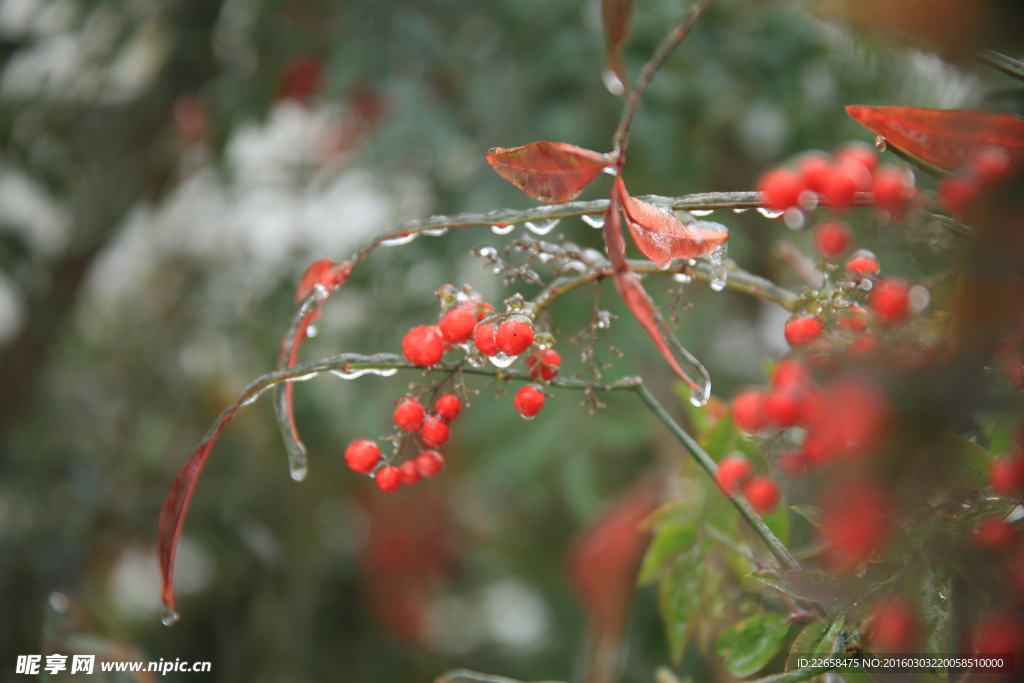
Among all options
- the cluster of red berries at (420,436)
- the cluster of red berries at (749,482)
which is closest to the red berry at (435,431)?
the cluster of red berries at (420,436)

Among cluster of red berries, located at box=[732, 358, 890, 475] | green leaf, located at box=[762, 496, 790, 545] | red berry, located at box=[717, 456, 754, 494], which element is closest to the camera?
cluster of red berries, located at box=[732, 358, 890, 475]

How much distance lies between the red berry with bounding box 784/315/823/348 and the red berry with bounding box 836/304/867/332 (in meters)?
0.02

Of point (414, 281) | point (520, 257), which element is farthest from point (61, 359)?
point (520, 257)

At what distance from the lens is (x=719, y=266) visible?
0.28 m

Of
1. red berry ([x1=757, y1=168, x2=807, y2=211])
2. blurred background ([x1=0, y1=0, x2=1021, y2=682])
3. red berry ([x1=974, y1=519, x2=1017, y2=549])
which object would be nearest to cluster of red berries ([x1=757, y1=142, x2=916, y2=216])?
red berry ([x1=757, y1=168, x2=807, y2=211])

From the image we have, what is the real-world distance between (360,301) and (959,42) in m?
0.89

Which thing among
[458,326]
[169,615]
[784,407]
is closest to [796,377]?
[784,407]

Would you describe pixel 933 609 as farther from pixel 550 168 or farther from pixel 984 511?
pixel 550 168

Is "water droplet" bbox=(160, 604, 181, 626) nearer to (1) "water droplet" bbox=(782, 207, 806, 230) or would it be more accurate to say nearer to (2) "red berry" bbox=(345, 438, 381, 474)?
(2) "red berry" bbox=(345, 438, 381, 474)

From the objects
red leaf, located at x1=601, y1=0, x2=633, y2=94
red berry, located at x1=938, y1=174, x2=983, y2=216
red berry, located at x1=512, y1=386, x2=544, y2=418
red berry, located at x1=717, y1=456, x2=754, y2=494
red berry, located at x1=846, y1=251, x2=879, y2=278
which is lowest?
red berry, located at x1=717, y1=456, x2=754, y2=494

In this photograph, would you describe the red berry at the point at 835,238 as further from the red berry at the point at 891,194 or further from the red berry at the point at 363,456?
the red berry at the point at 363,456

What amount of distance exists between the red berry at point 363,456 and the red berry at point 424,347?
0.06 meters

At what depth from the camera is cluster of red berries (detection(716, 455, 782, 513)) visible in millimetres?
257

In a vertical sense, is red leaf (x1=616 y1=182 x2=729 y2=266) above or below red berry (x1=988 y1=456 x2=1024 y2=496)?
above
